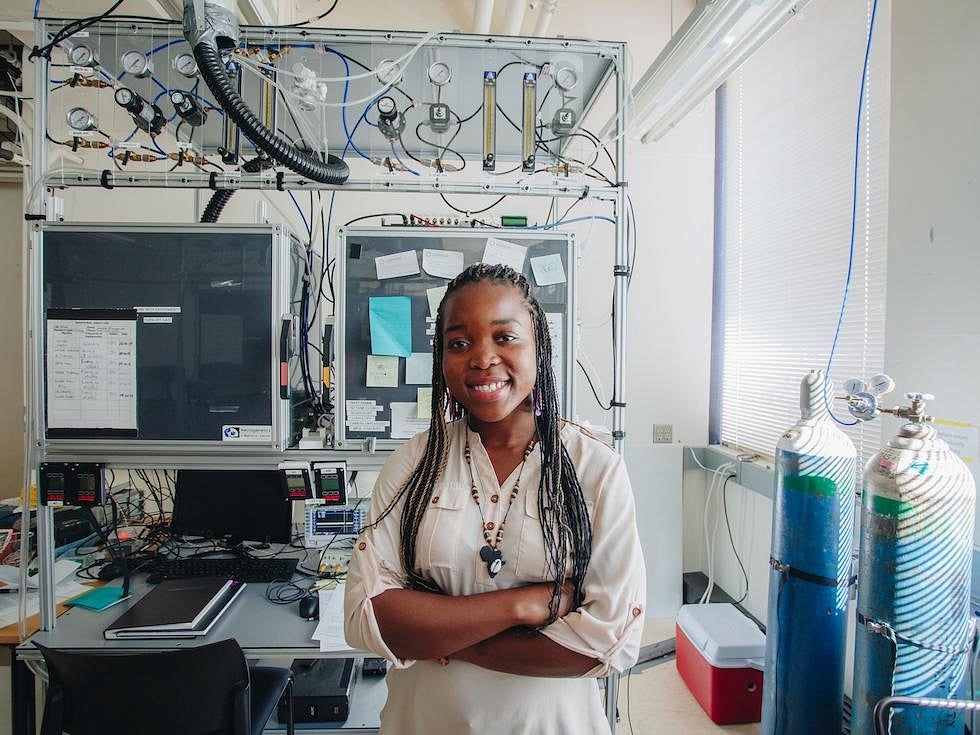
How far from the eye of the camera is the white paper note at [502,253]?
1.58m

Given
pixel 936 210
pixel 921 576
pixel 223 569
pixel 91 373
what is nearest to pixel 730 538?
pixel 921 576

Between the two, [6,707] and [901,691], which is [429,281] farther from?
[6,707]

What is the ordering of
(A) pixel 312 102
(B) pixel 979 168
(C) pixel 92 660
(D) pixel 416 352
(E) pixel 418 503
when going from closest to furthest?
(E) pixel 418 503
(C) pixel 92 660
(B) pixel 979 168
(A) pixel 312 102
(D) pixel 416 352

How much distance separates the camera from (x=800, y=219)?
2264mm

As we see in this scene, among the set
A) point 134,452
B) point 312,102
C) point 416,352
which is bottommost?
point 134,452

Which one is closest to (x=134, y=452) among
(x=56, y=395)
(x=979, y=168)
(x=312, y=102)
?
(x=56, y=395)

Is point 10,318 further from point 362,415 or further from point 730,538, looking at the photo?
point 730,538

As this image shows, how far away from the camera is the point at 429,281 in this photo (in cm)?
159

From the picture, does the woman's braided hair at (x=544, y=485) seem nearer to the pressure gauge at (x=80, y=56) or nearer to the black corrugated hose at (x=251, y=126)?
the black corrugated hose at (x=251, y=126)

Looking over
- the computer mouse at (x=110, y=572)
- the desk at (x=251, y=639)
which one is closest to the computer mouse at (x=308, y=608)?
the desk at (x=251, y=639)

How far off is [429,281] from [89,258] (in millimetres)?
1061

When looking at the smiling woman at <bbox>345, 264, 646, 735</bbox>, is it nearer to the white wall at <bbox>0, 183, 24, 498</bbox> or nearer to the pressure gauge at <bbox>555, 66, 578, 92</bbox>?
the pressure gauge at <bbox>555, 66, 578, 92</bbox>

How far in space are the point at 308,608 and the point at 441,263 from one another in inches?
47.5

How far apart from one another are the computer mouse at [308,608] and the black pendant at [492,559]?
99 centimetres
